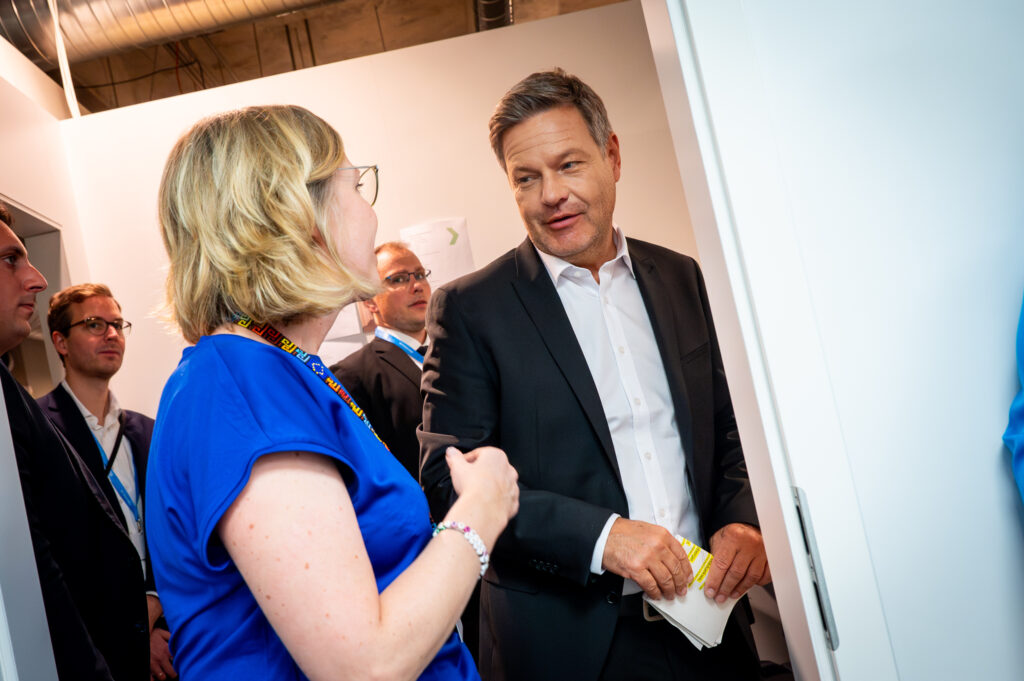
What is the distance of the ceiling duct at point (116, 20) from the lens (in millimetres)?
4211

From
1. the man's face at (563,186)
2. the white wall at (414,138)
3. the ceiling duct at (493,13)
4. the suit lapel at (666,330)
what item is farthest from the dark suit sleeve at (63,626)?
the ceiling duct at (493,13)

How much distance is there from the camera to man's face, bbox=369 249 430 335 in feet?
12.6

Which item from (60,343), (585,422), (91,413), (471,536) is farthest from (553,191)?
(60,343)

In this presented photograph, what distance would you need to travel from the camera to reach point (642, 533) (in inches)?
68.2

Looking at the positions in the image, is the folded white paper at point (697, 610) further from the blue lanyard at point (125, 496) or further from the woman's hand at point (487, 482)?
the blue lanyard at point (125, 496)

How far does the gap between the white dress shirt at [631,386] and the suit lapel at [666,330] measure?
30 mm

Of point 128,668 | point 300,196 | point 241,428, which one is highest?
point 300,196

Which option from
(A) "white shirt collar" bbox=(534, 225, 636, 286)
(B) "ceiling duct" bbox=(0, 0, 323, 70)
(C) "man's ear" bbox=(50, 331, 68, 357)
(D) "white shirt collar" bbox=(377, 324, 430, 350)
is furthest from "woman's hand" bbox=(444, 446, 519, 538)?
(B) "ceiling duct" bbox=(0, 0, 323, 70)

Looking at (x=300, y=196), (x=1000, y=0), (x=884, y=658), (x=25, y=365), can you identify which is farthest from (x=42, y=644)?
(x=25, y=365)

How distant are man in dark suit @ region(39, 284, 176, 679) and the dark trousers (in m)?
2.19

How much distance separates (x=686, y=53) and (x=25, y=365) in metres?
5.40

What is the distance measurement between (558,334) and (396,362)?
174cm

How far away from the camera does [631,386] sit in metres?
2.00

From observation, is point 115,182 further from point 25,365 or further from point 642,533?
point 642,533
